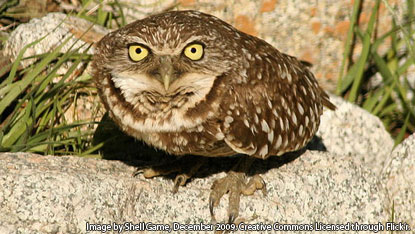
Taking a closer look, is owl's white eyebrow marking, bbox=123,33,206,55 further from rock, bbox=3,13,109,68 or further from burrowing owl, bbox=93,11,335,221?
rock, bbox=3,13,109,68

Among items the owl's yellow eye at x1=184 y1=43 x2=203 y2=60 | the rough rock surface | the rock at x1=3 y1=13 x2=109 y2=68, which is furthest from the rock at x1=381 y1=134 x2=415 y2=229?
the rock at x1=3 y1=13 x2=109 y2=68

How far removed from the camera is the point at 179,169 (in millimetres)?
4457

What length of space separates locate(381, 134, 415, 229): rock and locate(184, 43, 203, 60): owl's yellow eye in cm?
173

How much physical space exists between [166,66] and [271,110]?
85 centimetres

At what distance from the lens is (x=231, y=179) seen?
433cm

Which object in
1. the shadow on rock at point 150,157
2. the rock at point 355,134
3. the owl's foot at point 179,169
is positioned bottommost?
the owl's foot at point 179,169

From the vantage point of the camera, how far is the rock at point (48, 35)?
5.16 metres

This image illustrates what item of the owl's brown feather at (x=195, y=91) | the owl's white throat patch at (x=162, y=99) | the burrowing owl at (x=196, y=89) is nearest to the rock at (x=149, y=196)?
the burrowing owl at (x=196, y=89)

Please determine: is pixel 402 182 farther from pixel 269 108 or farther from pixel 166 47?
pixel 166 47

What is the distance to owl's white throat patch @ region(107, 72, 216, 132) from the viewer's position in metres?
3.76

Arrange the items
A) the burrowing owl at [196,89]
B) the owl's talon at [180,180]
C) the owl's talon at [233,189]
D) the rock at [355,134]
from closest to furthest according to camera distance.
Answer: the burrowing owl at [196,89], the owl's talon at [233,189], the owl's talon at [180,180], the rock at [355,134]

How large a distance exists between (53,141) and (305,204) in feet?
5.46

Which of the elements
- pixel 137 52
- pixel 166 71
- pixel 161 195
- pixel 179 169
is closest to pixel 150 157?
pixel 179 169

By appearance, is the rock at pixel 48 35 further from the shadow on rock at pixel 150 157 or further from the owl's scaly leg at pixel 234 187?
the owl's scaly leg at pixel 234 187
